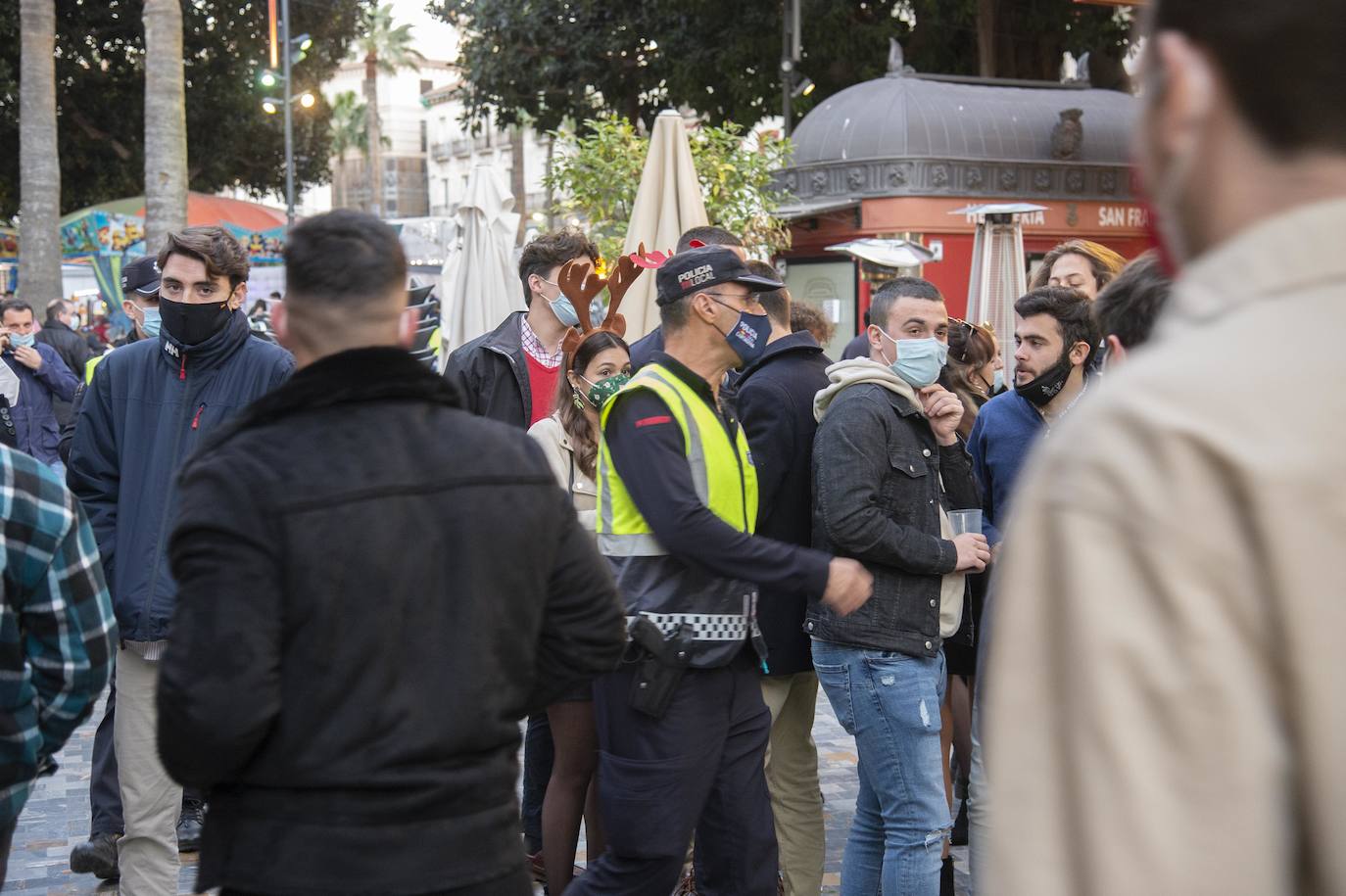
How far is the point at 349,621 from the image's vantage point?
2422 millimetres

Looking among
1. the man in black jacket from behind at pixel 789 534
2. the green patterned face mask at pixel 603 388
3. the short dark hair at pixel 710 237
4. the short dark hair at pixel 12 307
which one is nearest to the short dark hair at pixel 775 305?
the short dark hair at pixel 710 237

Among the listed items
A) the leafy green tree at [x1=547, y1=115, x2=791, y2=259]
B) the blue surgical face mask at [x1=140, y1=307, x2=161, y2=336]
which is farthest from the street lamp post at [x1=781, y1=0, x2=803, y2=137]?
the blue surgical face mask at [x1=140, y1=307, x2=161, y2=336]

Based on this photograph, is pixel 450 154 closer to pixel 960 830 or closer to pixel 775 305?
pixel 775 305

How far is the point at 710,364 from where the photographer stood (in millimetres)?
4203

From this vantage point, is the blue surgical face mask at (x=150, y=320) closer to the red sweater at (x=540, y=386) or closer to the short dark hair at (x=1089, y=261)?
the red sweater at (x=540, y=386)

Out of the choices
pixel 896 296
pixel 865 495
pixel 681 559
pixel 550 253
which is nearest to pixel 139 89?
pixel 550 253

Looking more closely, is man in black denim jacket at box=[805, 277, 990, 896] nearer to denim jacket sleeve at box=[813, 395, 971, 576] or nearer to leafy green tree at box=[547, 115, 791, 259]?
denim jacket sleeve at box=[813, 395, 971, 576]

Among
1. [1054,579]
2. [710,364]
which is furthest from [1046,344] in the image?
[1054,579]

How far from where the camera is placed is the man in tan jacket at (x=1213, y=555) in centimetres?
100

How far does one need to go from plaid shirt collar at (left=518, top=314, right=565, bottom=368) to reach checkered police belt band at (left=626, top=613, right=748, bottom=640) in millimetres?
2119

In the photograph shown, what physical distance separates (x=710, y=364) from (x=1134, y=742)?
3227 mm

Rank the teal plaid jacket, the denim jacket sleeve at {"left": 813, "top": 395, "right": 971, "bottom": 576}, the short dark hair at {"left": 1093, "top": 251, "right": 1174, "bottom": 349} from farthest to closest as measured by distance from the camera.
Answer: the denim jacket sleeve at {"left": 813, "top": 395, "right": 971, "bottom": 576} → the short dark hair at {"left": 1093, "top": 251, "right": 1174, "bottom": 349} → the teal plaid jacket

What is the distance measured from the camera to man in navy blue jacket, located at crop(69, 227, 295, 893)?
14.5ft

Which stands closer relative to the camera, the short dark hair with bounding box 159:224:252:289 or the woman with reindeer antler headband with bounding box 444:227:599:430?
the short dark hair with bounding box 159:224:252:289
